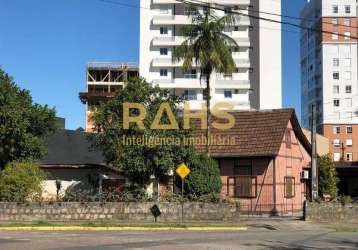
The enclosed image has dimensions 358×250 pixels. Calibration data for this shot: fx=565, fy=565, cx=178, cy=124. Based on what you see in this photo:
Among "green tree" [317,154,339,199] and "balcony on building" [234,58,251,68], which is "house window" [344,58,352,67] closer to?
"balcony on building" [234,58,251,68]

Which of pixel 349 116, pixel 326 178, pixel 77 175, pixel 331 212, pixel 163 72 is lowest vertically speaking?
pixel 331 212

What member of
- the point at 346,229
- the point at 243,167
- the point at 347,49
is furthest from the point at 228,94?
the point at 346,229

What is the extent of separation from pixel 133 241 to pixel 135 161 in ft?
36.6

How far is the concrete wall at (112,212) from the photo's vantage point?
87.9 feet

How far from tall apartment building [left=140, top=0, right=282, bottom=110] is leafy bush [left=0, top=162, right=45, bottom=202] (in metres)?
53.2

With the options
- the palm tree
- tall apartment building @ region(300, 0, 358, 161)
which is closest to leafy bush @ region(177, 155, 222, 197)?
the palm tree

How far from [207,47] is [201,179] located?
299 inches

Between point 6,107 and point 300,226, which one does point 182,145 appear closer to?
point 300,226

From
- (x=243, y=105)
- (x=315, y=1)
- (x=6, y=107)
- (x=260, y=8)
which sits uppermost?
(x=315, y=1)

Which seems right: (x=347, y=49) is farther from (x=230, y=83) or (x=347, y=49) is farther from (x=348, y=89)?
(x=230, y=83)

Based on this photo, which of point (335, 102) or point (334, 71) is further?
point (334, 71)

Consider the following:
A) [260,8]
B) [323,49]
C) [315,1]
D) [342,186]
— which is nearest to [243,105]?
[260,8]

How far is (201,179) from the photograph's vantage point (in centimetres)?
3055

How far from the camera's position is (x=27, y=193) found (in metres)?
27.4
